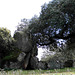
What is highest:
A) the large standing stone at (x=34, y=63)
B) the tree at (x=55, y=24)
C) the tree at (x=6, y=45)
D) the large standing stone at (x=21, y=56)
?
the tree at (x=55, y=24)

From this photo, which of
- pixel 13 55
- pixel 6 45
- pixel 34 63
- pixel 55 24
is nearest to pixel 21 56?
pixel 13 55

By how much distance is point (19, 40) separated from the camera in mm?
16781

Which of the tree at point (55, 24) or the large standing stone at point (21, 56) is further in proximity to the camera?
the large standing stone at point (21, 56)

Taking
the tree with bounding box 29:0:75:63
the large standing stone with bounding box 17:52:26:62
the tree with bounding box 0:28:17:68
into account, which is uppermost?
the tree with bounding box 29:0:75:63

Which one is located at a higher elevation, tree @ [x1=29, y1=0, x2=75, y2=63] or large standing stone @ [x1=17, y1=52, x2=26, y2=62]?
tree @ [x1=29, y1=0, x2=75, y2=63]

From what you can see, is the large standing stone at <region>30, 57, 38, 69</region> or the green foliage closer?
the green foliage

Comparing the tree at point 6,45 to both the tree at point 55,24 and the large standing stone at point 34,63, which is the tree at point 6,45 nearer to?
the large standing stone at point 34,63

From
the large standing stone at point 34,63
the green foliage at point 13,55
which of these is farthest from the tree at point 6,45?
the large standing stone at point 34,63

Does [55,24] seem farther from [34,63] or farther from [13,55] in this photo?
[13,55]

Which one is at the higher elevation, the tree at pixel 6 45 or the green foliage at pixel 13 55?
the tree at pixel 6 45

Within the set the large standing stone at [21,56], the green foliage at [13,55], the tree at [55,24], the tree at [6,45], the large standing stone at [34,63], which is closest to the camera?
the tree at [55,24]

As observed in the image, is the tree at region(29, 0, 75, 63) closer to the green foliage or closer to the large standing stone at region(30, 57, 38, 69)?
the large standing stone at region(30, 57, 38, 69)

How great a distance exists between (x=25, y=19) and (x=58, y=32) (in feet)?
27.5

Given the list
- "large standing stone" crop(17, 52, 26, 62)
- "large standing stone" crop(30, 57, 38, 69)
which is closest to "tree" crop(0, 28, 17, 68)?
"large standing stone" crop(17, 52, 26, 62)
